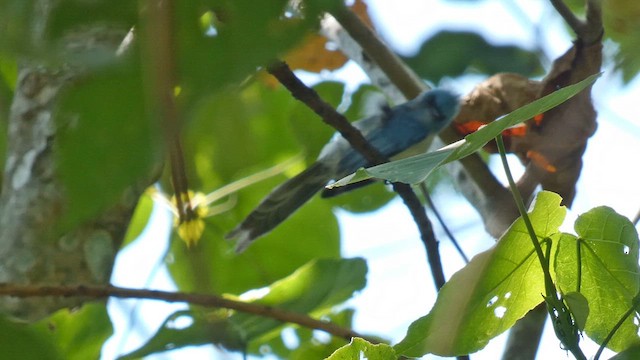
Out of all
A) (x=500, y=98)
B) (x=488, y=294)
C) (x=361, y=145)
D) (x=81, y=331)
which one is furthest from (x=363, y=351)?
(x=500, y=98)

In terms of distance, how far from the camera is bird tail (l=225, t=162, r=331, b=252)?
220cm

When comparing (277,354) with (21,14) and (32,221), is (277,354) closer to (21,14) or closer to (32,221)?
(32,221)

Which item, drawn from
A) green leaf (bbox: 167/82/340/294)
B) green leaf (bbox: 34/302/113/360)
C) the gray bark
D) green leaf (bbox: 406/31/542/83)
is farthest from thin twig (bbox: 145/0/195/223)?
green leaf (bbox: 406/31/542/83)

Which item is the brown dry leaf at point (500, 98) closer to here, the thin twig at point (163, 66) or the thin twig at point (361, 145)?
the thin twig at point (361, 145)

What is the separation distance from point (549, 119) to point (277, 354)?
93 cm

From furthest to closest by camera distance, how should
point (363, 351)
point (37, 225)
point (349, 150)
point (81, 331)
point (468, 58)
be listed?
point (349, 150)
point (468, 58)
point (81, 331)
point (37, 225)
point (363, 351)

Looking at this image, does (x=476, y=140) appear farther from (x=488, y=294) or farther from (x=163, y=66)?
(x=163, y=66)

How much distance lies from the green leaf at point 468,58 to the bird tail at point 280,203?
51cm

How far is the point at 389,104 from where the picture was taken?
9.66ft

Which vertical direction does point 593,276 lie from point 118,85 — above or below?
below

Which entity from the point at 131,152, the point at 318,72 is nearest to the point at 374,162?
the point at 318,72

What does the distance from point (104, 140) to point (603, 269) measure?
94 cm

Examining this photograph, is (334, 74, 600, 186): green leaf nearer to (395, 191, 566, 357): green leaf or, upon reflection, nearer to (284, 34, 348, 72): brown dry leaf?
(395, 191, 566, 357): green leaf

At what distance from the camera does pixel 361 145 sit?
5.49ft
